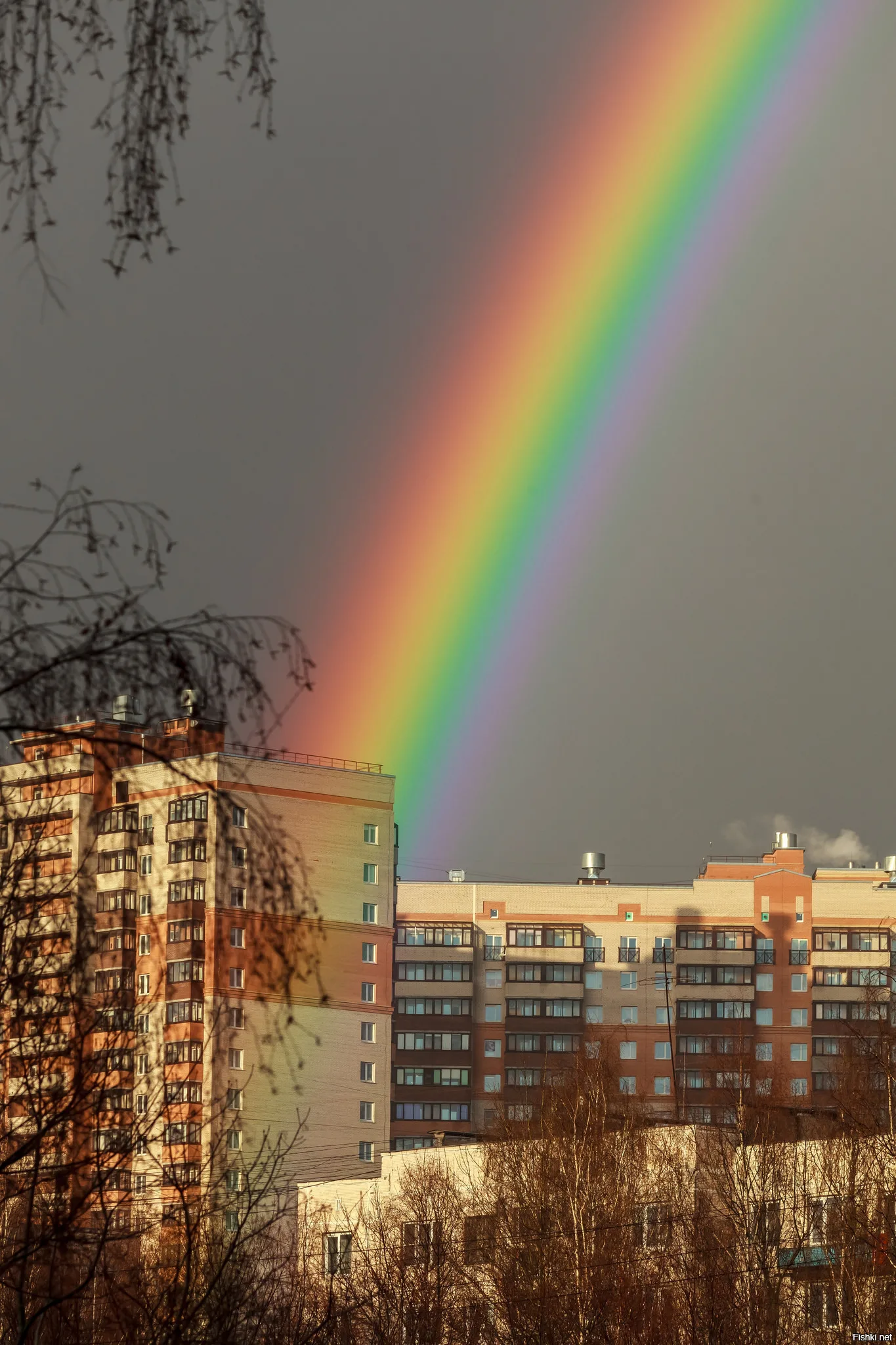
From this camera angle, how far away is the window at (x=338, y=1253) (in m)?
30.3

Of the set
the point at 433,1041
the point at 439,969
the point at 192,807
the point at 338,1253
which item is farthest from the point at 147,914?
the point at 439,969

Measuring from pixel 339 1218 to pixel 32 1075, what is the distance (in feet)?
211

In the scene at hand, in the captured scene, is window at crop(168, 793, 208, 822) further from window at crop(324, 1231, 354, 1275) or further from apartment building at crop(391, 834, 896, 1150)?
apartment building at crop(391, 834, 896, 1150)

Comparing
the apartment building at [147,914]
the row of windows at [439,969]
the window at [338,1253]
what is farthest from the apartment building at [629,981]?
the apartment building at [147,914]

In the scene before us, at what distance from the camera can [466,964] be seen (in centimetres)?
12600

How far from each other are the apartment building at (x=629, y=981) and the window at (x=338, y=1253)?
110 ft

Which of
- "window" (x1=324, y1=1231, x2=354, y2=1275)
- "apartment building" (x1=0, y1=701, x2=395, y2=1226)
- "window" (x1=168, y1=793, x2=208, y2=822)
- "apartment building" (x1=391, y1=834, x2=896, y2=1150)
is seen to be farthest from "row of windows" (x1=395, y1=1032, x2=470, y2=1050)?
"window" (x1=168, y1=793, x2=208, y2=822)

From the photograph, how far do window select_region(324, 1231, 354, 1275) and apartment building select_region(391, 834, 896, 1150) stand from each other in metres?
33.5

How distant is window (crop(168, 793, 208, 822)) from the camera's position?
6.98m

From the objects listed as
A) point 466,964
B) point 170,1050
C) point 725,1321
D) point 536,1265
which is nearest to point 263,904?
point 170,1050

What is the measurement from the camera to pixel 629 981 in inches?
5143

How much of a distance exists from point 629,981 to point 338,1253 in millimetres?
87437

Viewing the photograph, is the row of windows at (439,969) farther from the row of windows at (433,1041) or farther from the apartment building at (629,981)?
the row of windows at (433,1041)

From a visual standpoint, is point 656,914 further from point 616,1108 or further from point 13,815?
point 13,815
